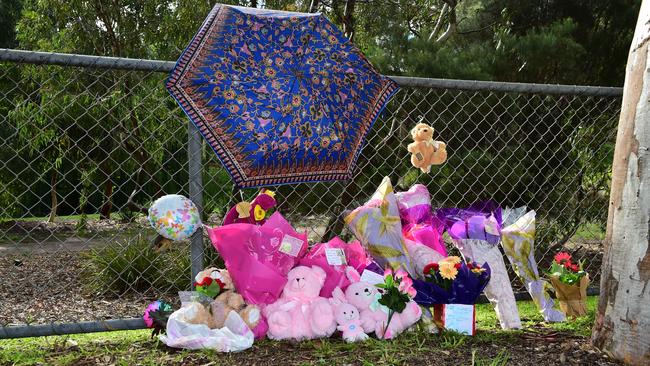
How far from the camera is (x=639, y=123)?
102 inches

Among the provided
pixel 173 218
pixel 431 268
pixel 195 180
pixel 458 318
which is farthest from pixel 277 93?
pixel 458 318

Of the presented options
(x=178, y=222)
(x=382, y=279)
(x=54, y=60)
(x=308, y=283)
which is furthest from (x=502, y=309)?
(x=54, y=60)

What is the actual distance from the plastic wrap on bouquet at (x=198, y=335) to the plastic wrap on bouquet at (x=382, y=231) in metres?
0.72

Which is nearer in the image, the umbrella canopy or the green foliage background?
the umbrella canopy

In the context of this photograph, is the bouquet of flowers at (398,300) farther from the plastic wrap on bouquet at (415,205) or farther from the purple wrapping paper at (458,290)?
the plastic wrap on bouquet at (415,205)

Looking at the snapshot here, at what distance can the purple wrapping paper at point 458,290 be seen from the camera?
112 inches

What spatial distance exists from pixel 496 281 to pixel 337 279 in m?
0.84

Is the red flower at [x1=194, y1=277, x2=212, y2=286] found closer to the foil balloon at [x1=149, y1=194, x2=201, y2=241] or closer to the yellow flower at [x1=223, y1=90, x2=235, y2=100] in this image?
the foil balloon at [x1=149, y1=194, x2=201, y2=241]

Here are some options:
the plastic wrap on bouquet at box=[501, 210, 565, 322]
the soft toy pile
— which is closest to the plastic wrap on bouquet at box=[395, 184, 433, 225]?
the soft toy pile

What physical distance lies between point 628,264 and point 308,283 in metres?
1.36

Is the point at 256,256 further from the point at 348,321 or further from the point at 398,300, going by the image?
the point at 398,300

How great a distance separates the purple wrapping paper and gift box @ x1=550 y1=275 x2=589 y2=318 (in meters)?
0.64

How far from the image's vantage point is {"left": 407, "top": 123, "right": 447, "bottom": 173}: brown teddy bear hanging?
10.3ft

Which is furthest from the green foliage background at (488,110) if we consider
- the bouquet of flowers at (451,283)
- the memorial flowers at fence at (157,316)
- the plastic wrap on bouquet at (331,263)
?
the memorial flowers at fence at (157,316)
